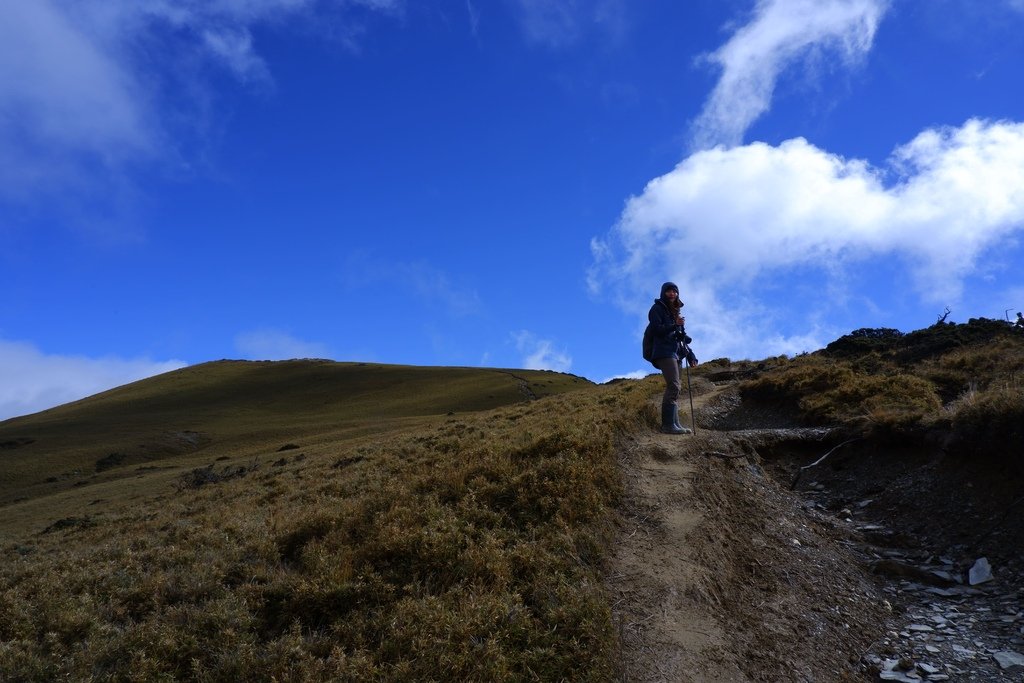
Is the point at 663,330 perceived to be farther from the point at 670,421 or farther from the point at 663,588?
the point at 663,588

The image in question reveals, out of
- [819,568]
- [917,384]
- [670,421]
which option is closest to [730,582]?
[819,568]

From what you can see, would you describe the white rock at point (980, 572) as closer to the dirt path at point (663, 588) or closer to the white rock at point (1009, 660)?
the white rock at point (1009, 660)

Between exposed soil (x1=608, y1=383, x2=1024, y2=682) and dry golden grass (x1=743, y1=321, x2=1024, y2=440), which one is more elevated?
dry golden grass (x1=743, y1=321, x2=1024, y2=440)

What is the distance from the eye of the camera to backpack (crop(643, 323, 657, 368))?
13977 mm

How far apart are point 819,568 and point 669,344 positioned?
652cm

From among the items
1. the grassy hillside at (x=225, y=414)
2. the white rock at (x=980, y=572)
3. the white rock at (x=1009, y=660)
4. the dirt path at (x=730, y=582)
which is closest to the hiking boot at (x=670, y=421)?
the dirt path at (x=730, y=582)

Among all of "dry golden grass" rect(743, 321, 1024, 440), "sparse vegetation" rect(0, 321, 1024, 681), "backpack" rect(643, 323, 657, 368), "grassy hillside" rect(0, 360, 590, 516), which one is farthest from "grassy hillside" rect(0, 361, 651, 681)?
"grassy hillside" rect(0, 360, 590, 516)

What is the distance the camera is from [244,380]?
104438mm

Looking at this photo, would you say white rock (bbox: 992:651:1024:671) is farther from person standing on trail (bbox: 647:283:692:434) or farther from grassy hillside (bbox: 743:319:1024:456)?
person standing on trail (bbox: 647:283:692:434)

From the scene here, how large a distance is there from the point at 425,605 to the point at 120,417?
85.2m

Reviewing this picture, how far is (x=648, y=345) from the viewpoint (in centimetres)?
1405

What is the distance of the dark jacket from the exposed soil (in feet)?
9.46

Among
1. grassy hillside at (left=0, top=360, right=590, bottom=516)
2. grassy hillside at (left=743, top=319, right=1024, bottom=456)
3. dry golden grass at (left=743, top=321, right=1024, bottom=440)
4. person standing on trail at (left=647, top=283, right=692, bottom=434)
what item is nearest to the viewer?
grassy hillside at (left=743, top=319, right=1024, bottom=456)

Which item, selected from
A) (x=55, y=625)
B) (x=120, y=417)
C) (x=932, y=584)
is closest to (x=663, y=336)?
(x=932, y=584)
